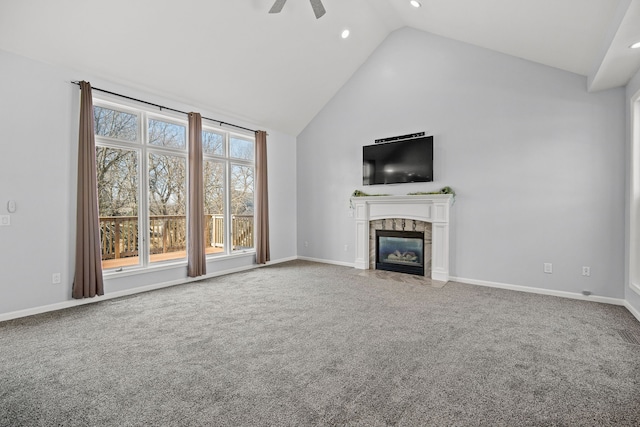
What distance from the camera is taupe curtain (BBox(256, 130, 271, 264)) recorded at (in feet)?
19.6

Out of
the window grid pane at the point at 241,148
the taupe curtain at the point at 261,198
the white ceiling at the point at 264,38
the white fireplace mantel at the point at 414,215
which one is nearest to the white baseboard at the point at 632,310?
the white fireplace mantel at the point at 414,215

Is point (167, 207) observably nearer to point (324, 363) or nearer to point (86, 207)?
point (86, 207)

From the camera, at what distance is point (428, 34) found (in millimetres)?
5043

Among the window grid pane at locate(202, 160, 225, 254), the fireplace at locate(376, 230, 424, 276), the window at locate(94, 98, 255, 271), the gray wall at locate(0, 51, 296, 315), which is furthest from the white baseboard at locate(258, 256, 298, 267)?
the gray wall at locate(0, 51, 296, 315)

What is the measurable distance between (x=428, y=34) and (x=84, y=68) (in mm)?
5010

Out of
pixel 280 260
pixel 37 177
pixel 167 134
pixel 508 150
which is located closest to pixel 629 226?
A: pixel 508 150

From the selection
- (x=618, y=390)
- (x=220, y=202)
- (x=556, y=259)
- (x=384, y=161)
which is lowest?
(x=618, y=390)

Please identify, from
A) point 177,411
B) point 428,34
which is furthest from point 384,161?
point 177,411

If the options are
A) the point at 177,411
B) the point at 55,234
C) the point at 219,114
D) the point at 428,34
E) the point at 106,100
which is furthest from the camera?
the point at 219,114

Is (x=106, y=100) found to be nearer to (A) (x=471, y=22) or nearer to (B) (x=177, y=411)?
(B) (x=177, y=411)

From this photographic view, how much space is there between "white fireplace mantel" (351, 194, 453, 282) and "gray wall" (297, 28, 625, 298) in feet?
0.61

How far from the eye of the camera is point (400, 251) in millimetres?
5500

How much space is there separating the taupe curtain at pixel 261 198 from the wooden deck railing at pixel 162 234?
0.30 m

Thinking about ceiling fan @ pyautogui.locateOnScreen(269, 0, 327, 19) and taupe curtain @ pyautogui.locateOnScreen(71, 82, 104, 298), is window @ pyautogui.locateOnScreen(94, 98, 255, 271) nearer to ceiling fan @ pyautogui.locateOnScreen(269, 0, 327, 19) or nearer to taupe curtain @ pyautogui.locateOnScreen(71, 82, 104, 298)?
taupe curtain @ pyautogui.locateOnScreen(71, 82, 104, 298)
